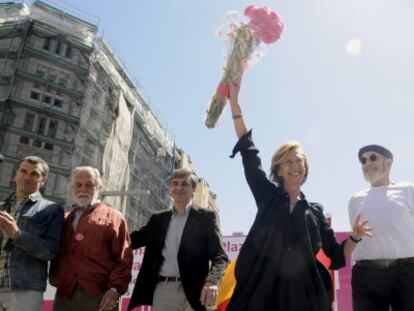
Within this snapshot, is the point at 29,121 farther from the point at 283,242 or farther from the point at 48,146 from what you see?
the point at 283,242

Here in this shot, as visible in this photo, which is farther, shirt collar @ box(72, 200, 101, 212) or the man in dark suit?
shirt collar @ box(72, 200, 101, 212)

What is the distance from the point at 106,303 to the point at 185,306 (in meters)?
0.55

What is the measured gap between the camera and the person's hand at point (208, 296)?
2.90 meters

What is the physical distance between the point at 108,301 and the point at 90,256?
360mm

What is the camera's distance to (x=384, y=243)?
3029 millimetres

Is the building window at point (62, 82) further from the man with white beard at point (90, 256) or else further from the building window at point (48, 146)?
the man with white beard at point (90, 256)

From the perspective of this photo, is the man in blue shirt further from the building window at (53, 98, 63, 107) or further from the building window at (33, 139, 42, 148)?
the building window at (53, 98, 63, 107)

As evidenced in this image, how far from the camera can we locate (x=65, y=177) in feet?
89.1

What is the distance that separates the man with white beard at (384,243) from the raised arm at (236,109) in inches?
40.6

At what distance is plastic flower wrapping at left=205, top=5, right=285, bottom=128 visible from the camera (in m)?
2.90

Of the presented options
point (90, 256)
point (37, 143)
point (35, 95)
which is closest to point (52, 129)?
point (37, 143)

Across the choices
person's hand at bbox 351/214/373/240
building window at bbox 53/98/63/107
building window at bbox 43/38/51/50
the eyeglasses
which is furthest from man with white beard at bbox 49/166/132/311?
building window at bbox 43/38/51/50

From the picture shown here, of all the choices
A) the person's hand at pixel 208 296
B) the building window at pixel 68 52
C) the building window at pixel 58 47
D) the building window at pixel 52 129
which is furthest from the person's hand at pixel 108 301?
the building window at pixel 58 47

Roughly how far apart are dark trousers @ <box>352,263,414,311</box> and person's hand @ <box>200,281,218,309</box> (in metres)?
0.99
